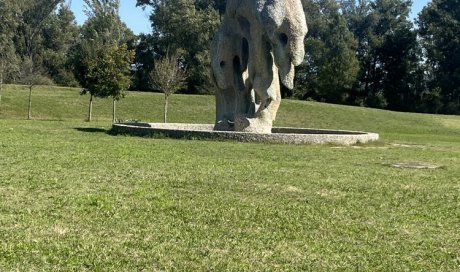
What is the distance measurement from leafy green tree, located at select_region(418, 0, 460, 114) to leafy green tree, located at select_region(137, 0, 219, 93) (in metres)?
22.7

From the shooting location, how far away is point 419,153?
18969 millimetres

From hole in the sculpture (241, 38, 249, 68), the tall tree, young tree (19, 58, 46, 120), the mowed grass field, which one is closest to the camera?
the mowed grass field

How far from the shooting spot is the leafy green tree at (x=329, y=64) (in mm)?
61875

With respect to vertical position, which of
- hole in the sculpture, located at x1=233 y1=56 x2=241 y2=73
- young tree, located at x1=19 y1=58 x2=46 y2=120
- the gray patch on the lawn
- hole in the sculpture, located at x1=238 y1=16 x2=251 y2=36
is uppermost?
hole in the sculpture, located at x1=238 y1=16 x2=251 y2=36

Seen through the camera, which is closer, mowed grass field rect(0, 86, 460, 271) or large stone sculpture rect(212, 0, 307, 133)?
mowed grass field rect(0, 86, 460, 271)

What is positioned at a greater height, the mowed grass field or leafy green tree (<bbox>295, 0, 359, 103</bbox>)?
leafy green tree (<bbox>295, 0, 359, 103</bbox>)

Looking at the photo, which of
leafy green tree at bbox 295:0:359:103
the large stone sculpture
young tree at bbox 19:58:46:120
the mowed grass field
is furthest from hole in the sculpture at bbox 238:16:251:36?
leafy green tree at bbox 295:0:359:103

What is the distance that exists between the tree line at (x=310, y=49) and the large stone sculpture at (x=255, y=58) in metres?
34.1

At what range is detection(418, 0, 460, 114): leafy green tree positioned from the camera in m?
62.9

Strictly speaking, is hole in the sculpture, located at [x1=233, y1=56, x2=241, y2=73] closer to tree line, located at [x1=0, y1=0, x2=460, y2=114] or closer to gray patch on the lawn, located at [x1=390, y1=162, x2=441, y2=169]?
gray patch on the lawn, located at [x1=390, y1=162, x2=441, y2=169]

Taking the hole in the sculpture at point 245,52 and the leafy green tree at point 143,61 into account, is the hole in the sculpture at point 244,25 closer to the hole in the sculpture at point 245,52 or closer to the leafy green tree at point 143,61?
the hole in the sculpture at point 245,52

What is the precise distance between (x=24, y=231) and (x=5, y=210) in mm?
1162

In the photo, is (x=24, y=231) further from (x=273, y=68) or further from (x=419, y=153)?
(x=273, y=68)

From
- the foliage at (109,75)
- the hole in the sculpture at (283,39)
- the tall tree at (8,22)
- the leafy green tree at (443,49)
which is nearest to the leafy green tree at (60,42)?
the tall tree at (8,22)
